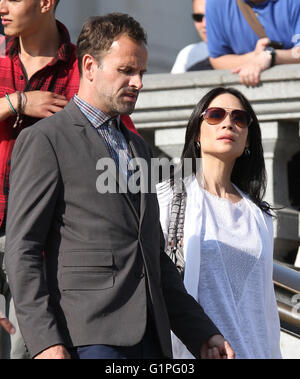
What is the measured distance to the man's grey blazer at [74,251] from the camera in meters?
3.73

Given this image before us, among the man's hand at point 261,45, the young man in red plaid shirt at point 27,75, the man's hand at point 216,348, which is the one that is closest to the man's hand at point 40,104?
the young man in red plaid shirt at point 27,75

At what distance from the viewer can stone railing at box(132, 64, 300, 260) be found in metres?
6.61

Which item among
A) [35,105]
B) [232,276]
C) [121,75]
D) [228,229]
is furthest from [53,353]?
[228,229]

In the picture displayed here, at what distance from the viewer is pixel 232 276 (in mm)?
5113

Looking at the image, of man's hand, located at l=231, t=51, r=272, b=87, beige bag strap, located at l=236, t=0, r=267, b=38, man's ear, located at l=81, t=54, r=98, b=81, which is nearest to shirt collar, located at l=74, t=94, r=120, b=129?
man's ear, located at l=81, t=54, r=98, b=81

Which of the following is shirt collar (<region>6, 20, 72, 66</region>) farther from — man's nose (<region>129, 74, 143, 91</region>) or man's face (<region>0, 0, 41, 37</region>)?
man's nose (<region>129, 74, 143, 91</region>)

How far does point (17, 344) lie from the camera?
471cm

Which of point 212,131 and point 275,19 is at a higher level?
point 275,19

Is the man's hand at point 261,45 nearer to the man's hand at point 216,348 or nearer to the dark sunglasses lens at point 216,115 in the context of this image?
the dark sunglasses lens at point 216,115

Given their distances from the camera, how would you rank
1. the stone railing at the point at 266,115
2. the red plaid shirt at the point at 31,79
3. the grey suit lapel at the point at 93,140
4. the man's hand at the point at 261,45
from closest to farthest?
1. the grey suit lapel at the point at 93,140
2. the red plaid shirt at the point at 31,79
3. the stone railing at the point at 266,115
4. the man's hand at the point at 261,45

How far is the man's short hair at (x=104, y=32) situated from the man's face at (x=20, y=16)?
2.92 ft

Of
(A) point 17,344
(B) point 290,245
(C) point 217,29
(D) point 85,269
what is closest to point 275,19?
(C) point 217,29
